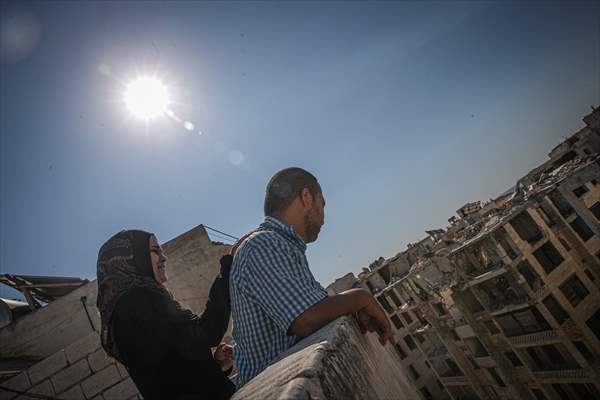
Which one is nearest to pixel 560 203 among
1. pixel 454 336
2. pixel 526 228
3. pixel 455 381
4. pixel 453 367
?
pixel 526 228

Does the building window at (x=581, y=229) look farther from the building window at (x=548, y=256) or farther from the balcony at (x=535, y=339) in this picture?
the balcony at (x=535, y=339)

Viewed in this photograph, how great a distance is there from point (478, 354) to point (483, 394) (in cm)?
244

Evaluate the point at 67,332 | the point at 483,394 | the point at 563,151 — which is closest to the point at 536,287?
the point at 483,394

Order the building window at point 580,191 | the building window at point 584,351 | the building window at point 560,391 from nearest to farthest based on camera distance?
1. the building window at point 584,351
2. the building window at point 560,391
3. the building window at point 580,191

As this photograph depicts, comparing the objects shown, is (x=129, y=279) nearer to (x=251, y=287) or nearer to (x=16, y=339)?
(x=251, y=287)

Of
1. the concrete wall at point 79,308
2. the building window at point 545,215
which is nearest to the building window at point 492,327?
the building window at point 545,215

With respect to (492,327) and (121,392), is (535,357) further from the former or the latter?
(121,392)

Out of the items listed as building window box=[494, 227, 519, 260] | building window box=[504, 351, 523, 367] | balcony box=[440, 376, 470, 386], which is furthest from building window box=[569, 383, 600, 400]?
balcony box=[440, 376, 470, 386]

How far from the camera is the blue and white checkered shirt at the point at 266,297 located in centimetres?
139

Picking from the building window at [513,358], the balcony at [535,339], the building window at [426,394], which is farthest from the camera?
the building window at [426,394]

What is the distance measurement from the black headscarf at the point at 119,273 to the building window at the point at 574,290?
14906 millimetres

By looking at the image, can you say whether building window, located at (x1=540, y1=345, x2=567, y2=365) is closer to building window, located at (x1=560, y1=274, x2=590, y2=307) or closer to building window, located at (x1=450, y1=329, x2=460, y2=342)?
building window, located at (x1=560, y1=274, x2=590, y2=307)

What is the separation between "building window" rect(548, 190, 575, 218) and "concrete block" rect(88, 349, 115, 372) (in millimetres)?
15988

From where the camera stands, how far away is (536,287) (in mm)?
11414
